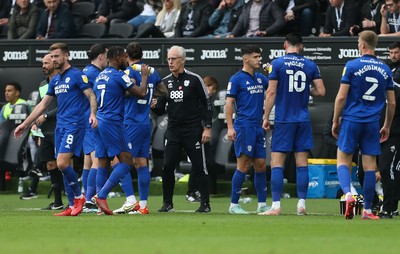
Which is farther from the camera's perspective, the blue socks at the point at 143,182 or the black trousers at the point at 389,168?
the blue socks at the point at 143,182

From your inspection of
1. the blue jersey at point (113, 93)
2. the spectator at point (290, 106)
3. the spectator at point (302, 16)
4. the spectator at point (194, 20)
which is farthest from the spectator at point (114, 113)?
the spectator at point (194, 20)

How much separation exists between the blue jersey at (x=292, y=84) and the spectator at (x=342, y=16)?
705cm

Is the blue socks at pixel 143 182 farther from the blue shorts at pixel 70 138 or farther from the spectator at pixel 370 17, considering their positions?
the spectator at pixel 370 17

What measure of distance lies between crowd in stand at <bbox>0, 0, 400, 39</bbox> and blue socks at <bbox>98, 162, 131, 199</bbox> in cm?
808

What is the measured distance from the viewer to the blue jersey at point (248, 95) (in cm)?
1738

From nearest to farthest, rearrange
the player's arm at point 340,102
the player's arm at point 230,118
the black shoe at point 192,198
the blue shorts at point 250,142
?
the player's arm at point 340,102 → the player's arm at point 230,118 → the blue shorts at point 250,142 → the black shoe at point 192,198

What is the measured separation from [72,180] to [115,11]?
11.1m

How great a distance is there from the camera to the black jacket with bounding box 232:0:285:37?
78.3 ft

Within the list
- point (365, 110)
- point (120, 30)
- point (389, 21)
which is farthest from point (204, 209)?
point (120, 30)

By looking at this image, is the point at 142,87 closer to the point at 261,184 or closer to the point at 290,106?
the point at 290,106

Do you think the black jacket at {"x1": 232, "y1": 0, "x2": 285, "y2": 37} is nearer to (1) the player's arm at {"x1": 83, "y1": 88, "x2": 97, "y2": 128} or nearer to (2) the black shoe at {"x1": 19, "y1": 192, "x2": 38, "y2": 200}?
(2) the black shoe at {"x1": 19, "y1": 192, "x2": 38, "y2": 200}

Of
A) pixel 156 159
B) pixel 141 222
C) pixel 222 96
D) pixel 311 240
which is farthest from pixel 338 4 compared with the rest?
pixel 311 240

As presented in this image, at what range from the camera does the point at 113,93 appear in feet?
54.4

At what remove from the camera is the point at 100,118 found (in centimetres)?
1664
